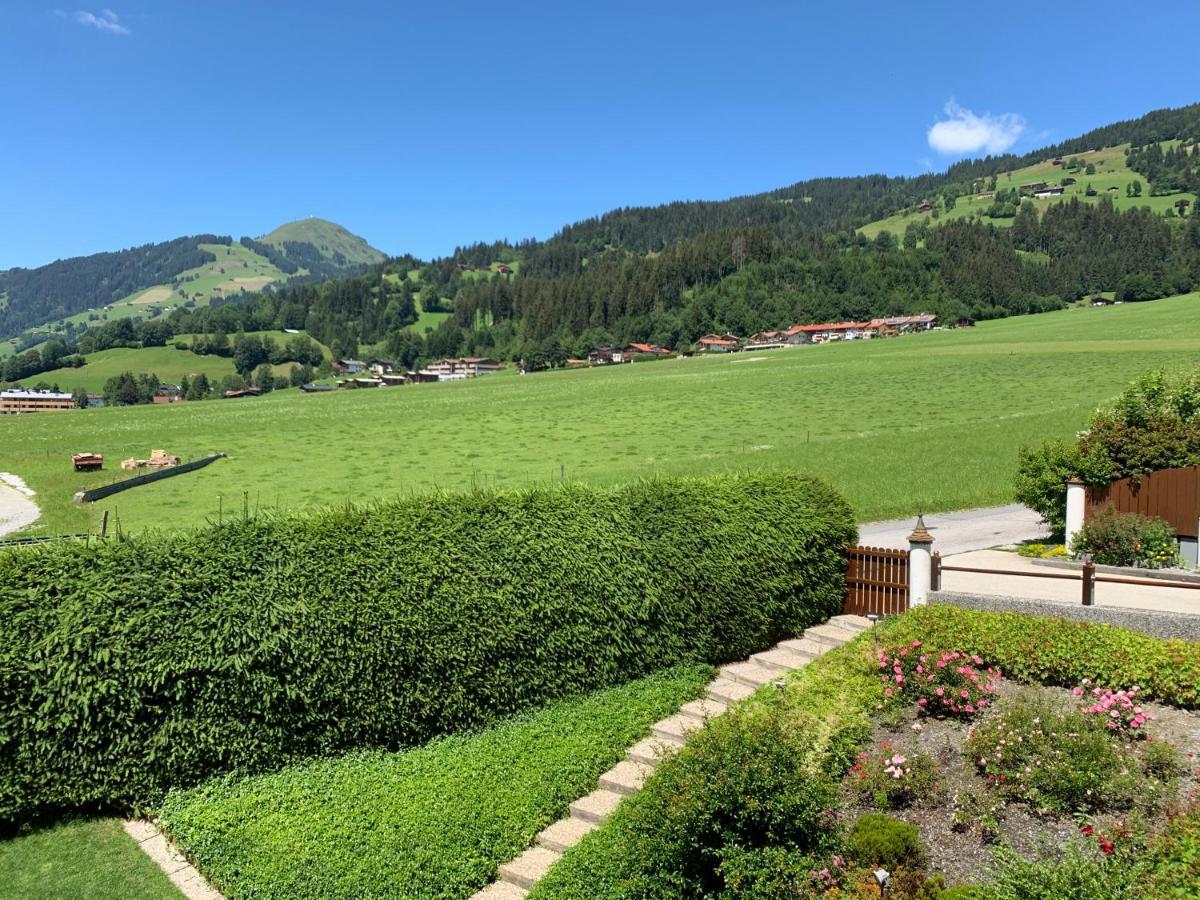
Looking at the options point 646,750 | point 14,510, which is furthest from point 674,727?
point 14,510

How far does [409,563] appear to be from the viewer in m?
11.8

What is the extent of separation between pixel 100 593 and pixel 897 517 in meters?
25.8

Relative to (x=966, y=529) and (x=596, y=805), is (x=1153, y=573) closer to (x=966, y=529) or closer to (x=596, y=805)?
(x=966, y=529)

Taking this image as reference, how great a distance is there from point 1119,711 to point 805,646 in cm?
609

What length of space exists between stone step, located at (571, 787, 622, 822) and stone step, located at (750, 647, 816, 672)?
4.62 meters

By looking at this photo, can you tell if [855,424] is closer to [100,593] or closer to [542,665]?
[542,665]

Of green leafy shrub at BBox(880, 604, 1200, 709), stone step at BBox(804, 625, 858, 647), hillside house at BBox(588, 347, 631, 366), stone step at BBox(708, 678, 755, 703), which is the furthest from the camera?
hillside house at BBox(588, 347, 631, 366)

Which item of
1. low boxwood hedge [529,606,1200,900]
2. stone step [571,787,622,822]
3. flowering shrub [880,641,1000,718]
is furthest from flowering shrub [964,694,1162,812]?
stone step [571,787,622,822]

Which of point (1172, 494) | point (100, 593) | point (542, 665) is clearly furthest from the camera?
point (1172, 494)

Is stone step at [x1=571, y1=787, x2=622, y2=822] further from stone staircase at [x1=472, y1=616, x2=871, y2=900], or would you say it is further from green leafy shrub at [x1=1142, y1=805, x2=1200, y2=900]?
green leafy shrub at [x1=1142, y1=805, x2=1200, y2=900]

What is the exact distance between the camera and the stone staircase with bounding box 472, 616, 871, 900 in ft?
31.0

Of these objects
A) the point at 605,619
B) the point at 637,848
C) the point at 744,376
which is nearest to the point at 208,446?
the point at 605,619

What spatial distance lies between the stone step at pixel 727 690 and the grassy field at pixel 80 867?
7.99 m

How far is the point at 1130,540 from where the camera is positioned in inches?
735
